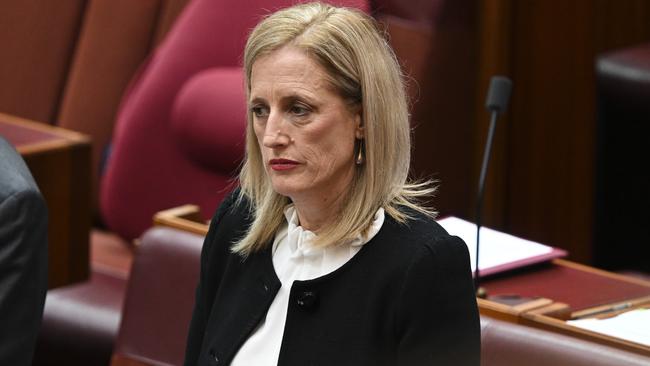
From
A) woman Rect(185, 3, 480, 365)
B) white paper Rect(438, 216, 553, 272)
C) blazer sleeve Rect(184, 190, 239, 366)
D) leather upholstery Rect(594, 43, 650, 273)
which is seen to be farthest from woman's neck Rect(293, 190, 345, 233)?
leather upholstery Rect(594, 43, 650, 273)

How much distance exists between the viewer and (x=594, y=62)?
2.17 metres

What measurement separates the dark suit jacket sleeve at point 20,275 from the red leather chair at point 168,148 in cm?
53

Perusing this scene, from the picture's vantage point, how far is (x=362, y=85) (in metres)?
0.94

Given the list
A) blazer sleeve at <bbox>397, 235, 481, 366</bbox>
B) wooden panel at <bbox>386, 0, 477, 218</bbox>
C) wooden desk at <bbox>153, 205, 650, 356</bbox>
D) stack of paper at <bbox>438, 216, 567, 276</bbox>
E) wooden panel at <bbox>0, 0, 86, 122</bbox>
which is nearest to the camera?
blazer sleeve at <bbox>397, 235, 481, 366</bbox>

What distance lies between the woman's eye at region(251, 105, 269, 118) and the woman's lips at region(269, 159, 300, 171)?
41 millimetres

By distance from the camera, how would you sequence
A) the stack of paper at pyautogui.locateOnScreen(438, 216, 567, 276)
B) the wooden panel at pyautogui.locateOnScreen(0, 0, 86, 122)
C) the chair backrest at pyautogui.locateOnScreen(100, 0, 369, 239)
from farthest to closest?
the wooden panel at pyautogui.locateOnScreen(0, 0, 86, 122), the chair backrest at pyautogui.locateOnScreen(100, 0, 369, 239), the stack of paper at pyautogui.locateOnScreen(438, 216, 567, 276)

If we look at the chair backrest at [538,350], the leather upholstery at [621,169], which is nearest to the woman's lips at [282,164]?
the chair backrest at [538,350]

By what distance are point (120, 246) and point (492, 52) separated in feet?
2.25

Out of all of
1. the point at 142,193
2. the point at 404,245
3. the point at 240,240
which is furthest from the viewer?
the point at 142,193

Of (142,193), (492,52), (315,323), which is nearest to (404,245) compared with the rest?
(315,323)

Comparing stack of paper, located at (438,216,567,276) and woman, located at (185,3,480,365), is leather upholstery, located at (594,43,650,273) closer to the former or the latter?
stack of paper, located at (438,216,567,276)

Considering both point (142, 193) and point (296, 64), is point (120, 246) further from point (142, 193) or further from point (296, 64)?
point (296, 64)

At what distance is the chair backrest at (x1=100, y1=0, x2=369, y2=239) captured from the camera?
6.00ft

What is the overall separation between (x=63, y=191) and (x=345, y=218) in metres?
0.85
